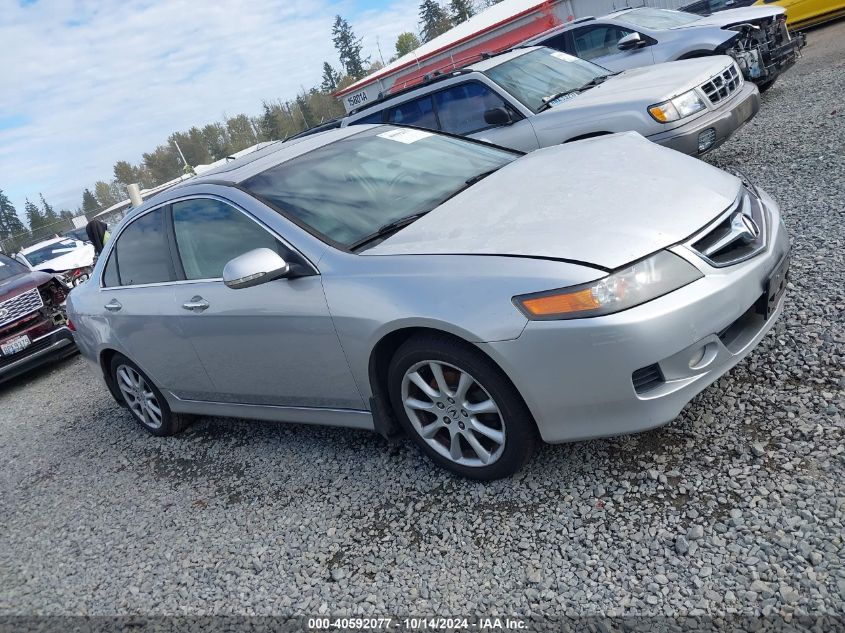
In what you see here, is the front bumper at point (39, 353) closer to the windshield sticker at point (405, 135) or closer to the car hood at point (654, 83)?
the windshield sticker at point (405, 135)

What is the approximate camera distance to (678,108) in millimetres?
5914

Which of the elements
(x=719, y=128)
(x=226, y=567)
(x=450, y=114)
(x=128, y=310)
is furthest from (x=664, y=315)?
(x=450, y=114)

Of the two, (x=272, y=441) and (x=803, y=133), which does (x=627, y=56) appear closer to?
(x=803, y=133)

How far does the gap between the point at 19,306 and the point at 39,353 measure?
63 cm

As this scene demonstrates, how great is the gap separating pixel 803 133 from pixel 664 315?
6.18m

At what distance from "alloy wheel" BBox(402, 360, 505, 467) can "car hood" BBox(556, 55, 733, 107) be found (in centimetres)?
410

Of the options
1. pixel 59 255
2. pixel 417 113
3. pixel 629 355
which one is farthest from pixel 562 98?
pixel 59 255

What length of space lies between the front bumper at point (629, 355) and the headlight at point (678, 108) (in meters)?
3.50

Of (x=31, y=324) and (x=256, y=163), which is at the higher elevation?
(x=256, y=163)

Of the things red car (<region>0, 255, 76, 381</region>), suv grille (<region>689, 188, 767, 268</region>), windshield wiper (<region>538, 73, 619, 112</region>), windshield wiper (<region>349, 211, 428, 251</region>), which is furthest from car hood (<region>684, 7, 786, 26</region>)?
red car (<region>0, 255, 76, 381</region>)

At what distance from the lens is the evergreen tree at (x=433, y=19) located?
9065 cm

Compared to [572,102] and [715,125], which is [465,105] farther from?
[715,125]

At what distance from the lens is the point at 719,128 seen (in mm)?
6023

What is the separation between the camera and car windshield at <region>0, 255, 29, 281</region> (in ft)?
30.2
